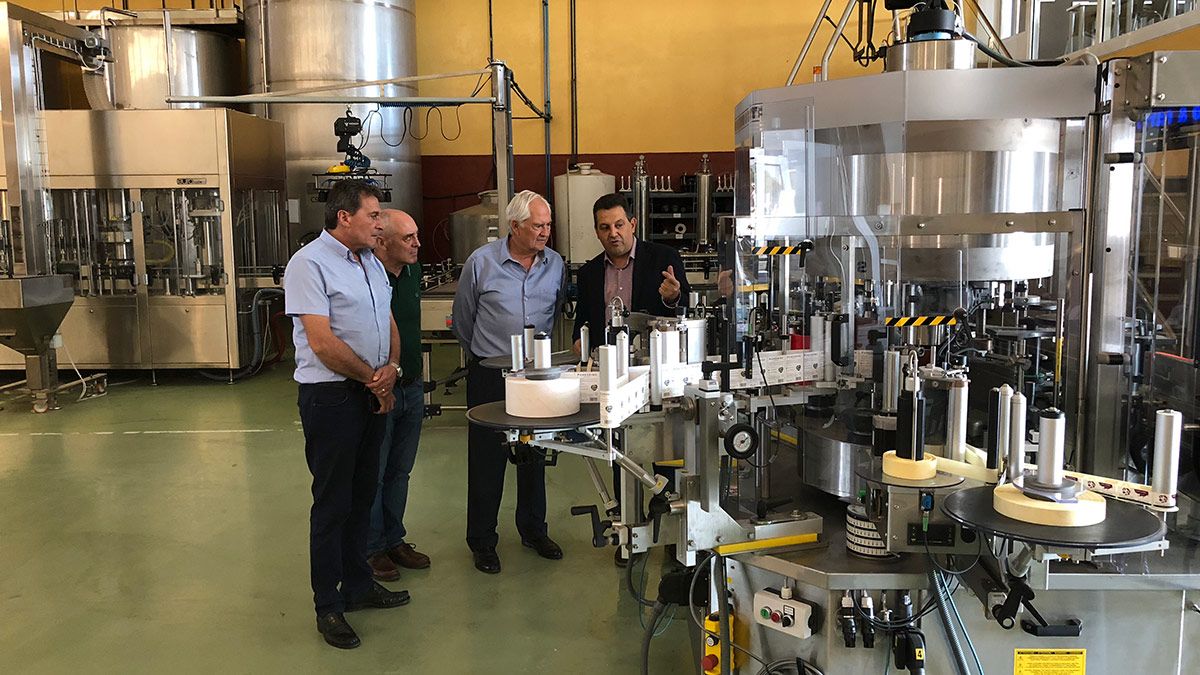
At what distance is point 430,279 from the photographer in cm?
627

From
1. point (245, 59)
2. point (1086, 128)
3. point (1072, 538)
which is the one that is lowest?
point (1072, 538)

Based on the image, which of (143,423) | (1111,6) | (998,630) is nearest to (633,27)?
(1111,6)

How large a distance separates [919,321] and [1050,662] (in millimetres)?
778

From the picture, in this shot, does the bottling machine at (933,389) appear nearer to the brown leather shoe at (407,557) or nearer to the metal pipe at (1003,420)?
the metal pipe at (1003,420)

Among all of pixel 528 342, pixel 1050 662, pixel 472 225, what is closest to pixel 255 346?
pixel 472 225

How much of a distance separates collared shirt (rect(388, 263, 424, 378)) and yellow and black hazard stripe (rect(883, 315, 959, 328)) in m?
1.65

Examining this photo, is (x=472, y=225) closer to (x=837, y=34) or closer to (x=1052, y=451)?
(x=837, y=34)

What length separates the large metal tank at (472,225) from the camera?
23.7 ft

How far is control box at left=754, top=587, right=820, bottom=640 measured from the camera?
1.90 m

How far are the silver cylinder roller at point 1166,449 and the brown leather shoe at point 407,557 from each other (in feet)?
7.71

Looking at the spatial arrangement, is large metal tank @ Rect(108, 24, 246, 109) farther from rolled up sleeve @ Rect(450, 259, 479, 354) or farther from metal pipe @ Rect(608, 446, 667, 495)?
metal pipe @ Rect(608, 446, 667, 495)

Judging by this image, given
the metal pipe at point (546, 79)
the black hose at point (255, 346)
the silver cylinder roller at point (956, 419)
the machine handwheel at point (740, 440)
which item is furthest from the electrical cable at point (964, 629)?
the metal pipe at point (546, 79)

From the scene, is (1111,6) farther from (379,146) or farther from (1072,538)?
(379,146)

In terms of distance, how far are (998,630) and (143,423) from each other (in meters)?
5.03
